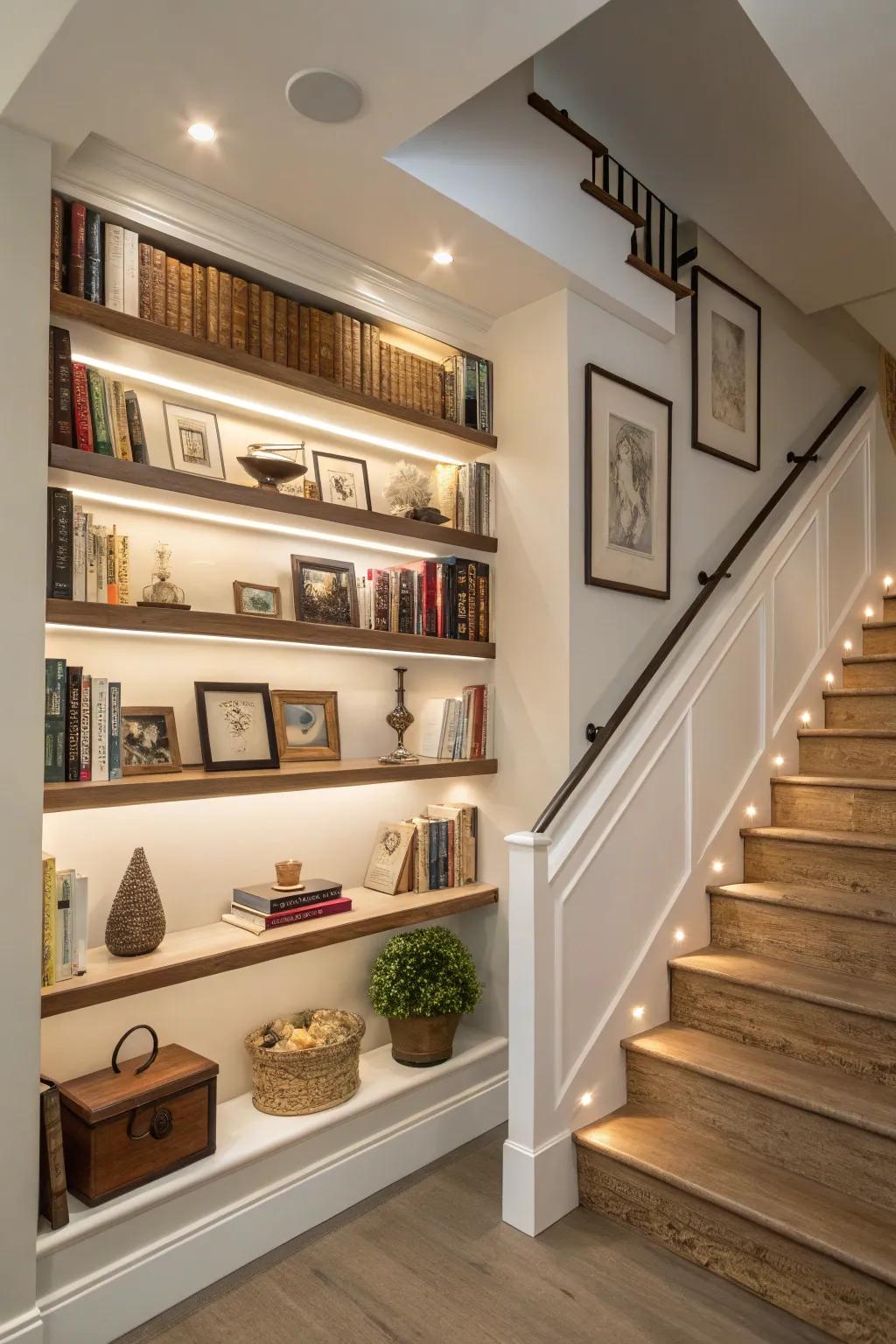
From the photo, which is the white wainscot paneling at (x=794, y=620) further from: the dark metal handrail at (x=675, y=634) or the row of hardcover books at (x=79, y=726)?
the row of hardcover books at (x=79, y=726)

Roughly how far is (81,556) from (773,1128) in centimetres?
223

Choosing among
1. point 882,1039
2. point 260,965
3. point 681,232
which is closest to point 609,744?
point 882,1039

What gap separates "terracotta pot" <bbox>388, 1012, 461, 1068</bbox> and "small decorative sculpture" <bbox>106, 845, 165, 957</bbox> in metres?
0.87

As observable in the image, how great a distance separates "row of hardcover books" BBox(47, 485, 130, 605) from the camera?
1.93 m

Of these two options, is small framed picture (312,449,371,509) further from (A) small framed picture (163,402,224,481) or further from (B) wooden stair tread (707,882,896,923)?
(B) wooden stair tread (707,882,896,923)

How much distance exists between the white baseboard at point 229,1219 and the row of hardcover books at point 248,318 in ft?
7.01

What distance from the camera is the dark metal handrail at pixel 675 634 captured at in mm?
2396

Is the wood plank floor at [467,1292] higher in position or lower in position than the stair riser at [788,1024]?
lower

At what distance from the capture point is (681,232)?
338 cm

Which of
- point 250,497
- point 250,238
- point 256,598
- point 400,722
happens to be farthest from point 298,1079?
point 250,238

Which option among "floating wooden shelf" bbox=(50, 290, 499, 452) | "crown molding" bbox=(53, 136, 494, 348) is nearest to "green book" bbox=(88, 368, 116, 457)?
"floating wooden shelf" bbox=(50, 290, 499, 452)

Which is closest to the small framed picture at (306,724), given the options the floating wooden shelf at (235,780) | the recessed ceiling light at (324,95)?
the floating wooden shelf at (235,780)

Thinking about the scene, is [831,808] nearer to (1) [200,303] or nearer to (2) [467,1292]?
(2) [467,1292]

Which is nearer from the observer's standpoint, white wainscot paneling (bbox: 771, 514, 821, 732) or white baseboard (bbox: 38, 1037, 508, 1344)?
white baseboard (bbox: 38, 1037, 508, 1344)
